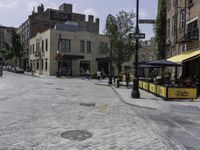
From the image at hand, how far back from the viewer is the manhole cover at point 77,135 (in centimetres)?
876

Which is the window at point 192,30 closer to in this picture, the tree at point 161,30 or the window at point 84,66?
the tree at point 161,30

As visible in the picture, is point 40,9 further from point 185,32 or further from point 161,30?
point 185,32

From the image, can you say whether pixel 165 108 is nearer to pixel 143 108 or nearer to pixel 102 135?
pixel 143 108

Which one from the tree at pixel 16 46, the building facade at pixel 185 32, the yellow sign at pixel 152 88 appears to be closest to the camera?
the yellow sign at pixel 152 88

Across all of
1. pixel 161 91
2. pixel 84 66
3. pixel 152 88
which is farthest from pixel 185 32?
pixel 84 66

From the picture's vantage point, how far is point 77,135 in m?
9.08

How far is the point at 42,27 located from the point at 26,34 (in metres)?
5.63

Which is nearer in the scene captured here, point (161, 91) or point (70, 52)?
point (161, 91)

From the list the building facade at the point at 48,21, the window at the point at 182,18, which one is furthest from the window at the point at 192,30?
the building facade at the point at 48,21

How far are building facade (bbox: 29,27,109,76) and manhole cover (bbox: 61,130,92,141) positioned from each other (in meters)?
43.4

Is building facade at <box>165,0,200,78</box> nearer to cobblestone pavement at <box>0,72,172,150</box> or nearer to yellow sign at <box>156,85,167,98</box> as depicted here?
yellow sign at <box>156,85,167,98</box>

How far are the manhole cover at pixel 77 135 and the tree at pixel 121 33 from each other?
84.0ft

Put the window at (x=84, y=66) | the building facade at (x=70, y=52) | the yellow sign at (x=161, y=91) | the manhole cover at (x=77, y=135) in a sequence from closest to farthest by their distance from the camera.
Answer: the manhole cover at (x=77, y=135) → the yellow sign at (x=161, y=91) → the building facade at (x=70, y=52) → the window at (x=84, y=66)

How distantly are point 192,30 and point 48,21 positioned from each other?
190ft
